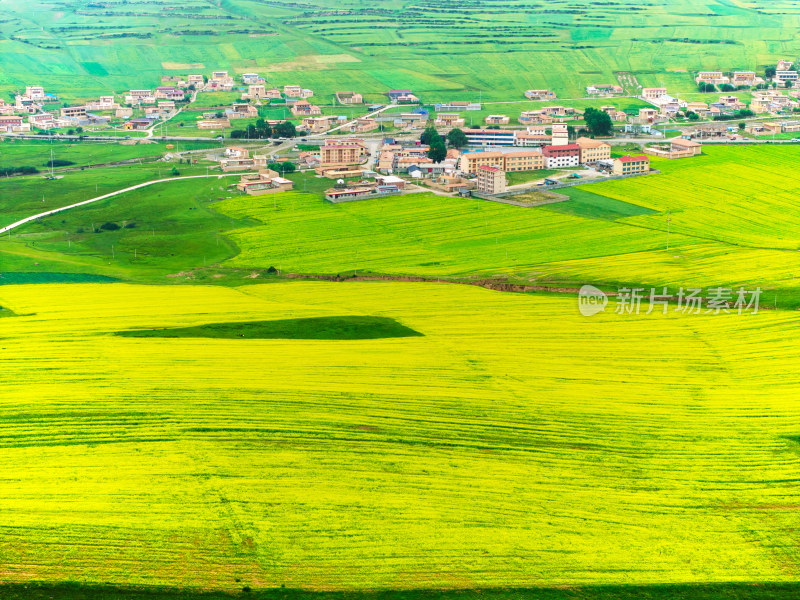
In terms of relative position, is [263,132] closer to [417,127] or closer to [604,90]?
[417,127]

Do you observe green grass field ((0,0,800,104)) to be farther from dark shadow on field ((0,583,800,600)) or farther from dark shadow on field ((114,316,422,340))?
dark shadow on field ((0,583,800,600))

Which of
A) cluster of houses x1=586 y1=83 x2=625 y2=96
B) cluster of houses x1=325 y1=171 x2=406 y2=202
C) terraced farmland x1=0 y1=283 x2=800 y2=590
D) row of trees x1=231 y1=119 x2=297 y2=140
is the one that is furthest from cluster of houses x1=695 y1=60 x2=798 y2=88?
terraced farmland x1=0 y1=283 x2=800 y2=590

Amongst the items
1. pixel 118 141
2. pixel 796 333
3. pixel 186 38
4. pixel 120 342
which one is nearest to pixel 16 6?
pixel 186 38

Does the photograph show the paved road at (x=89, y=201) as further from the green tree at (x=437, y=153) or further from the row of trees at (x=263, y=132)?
the row of trees at (x=263, y=132)

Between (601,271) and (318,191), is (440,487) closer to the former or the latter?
(601,271)

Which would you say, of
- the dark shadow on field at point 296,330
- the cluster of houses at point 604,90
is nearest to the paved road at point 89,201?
the dark shadow on field at point 296,330

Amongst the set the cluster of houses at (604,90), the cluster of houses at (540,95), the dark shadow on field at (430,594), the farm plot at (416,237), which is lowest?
the dark shadow on field at (430,594)

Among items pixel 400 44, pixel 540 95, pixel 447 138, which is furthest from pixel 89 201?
pixel 400 44
